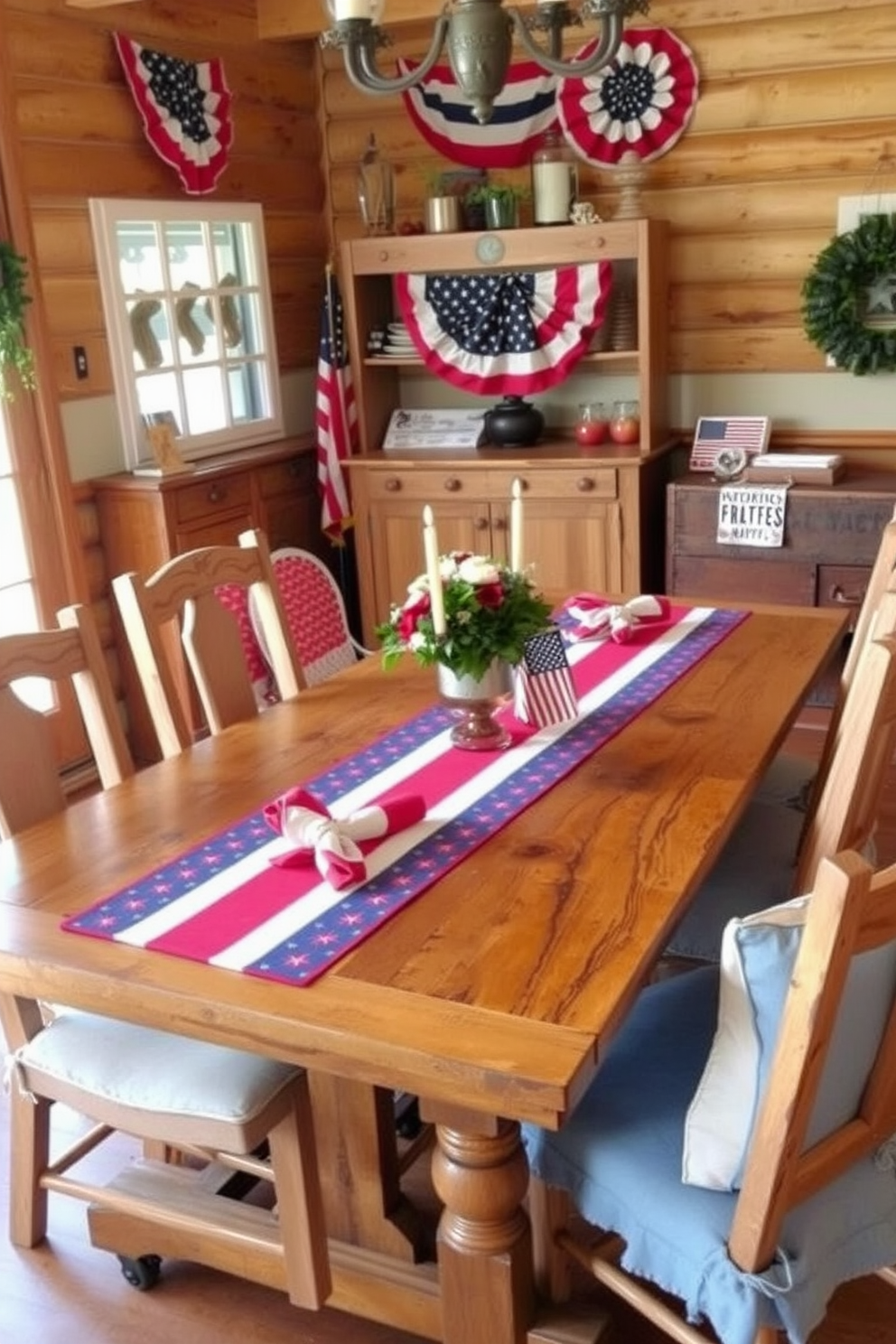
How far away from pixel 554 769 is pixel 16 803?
0.85 meters

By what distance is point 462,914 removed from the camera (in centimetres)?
163

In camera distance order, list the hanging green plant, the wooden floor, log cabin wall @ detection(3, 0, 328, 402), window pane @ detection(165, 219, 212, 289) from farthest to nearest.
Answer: window pane @ detection(165, 219, 212, 289)
log cabin wall @ detection(3, 0, 328, 402)
the hanging green plant
the wooden floor

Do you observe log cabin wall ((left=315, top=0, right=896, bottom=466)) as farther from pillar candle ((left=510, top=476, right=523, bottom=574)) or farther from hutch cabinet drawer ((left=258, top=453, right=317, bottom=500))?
pillar candle ((left=510, top=476, right=523, bottom=574))

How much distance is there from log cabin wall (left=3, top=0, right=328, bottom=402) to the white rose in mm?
2240

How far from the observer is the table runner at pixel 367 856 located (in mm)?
1598

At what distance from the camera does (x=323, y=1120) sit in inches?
73.4

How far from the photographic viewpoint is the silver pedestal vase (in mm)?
2119

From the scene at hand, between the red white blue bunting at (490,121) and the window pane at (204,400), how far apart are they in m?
1.17

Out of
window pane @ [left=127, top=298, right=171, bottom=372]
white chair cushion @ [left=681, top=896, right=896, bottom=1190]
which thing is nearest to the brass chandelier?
white chair cushion @ [left=681, top=896, right=896, bottom=1190]

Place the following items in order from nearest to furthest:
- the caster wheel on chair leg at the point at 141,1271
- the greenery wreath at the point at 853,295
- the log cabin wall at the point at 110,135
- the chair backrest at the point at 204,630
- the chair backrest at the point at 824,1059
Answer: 1. the chair backrest at the point at 824,1059
2. the caster wheel on chair leg at the point at 141,1271
3. the chair backrest at the point at 204,630
4. the log cabin wall at the point at 110,135
5. the greenery wreath at the point at 853,295

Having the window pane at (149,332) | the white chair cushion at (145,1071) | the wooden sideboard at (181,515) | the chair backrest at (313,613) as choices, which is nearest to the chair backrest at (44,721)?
the white chair cushion at (145,1071)

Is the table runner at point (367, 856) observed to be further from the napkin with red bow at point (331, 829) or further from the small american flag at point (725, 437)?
the small american flag at point (725, 437)

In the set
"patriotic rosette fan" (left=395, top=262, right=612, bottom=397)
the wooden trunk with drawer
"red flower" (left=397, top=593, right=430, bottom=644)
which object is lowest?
the wooden trunk with drawer

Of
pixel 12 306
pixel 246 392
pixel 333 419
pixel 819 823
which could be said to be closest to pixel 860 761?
pixel 819 823
